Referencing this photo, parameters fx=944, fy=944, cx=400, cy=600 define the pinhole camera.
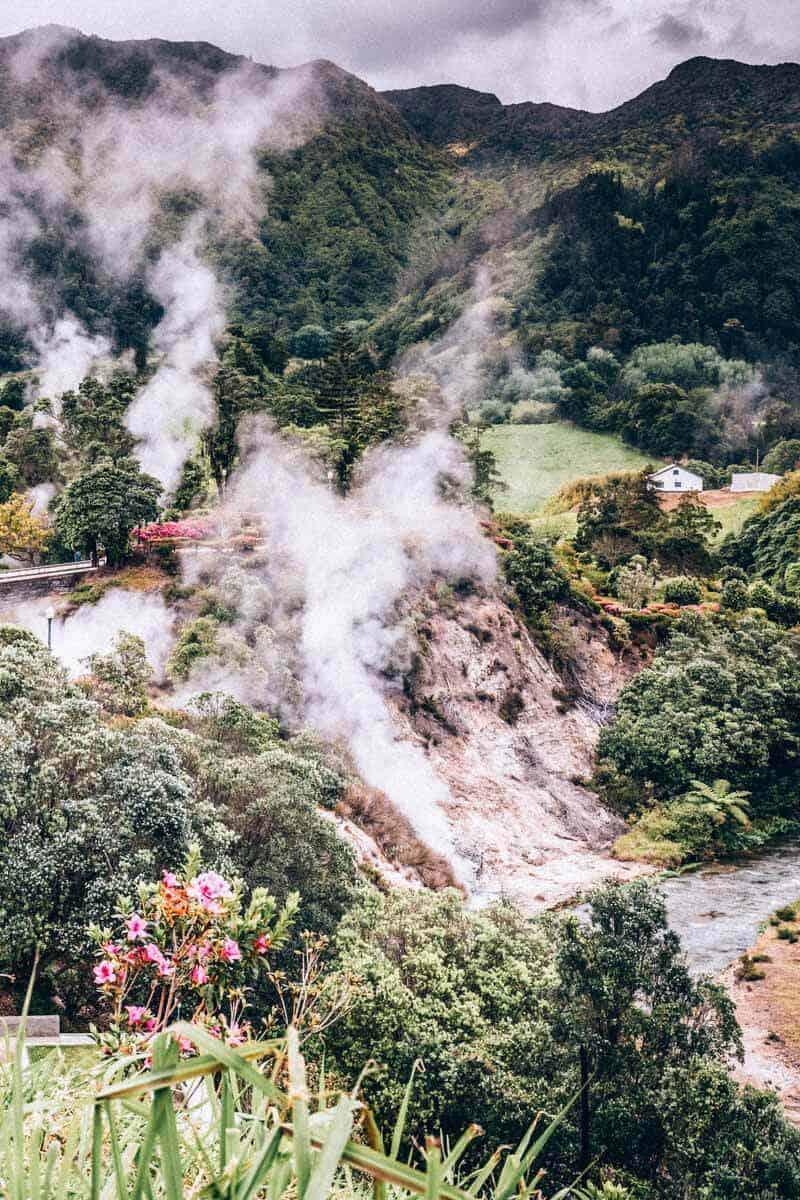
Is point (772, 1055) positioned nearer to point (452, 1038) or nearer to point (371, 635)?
point (452, 1038)

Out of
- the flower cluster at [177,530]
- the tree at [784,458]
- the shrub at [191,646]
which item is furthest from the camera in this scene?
the tree at [784,458]

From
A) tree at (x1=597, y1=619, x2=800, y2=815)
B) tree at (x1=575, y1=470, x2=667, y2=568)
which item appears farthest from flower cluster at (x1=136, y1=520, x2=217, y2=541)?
tree at (x1=575, y1=470, x2=667, y2=568)

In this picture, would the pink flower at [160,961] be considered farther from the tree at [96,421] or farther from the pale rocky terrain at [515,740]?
the tree at [96,421]

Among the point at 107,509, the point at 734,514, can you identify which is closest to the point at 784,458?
the point at 734,514

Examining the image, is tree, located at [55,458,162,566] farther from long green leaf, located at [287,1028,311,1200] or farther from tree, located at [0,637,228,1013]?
long green leaf, located at [287,1028,311,1200]

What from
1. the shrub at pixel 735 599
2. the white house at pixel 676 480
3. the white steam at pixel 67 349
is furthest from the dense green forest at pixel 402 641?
the white house at pixel 676 480
